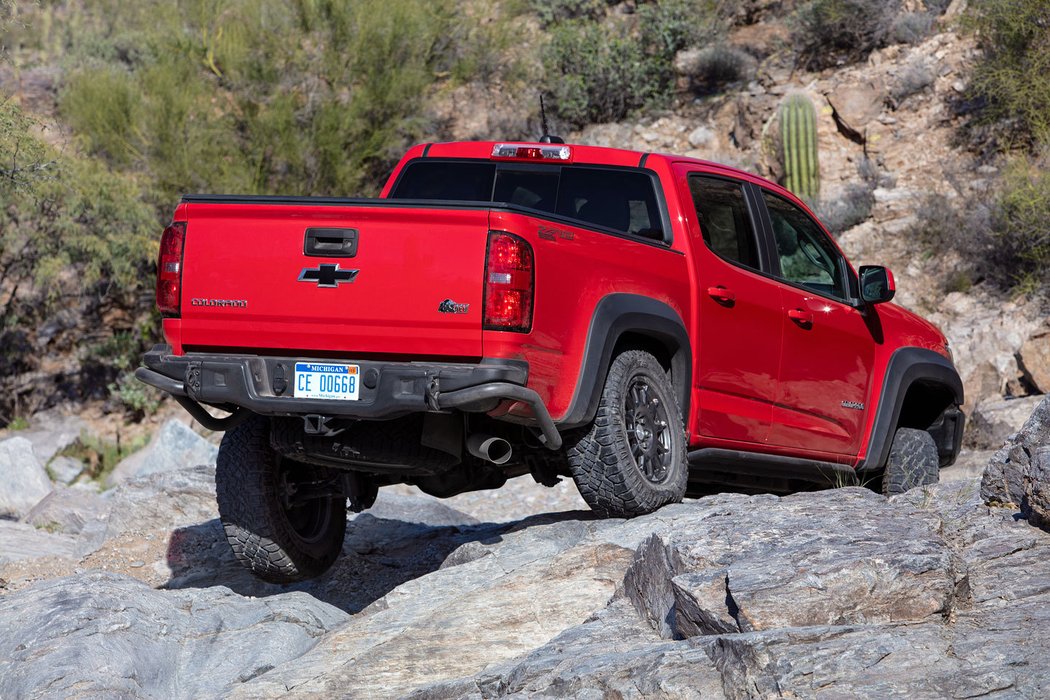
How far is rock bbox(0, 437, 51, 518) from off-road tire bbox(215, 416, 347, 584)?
21.1 ft

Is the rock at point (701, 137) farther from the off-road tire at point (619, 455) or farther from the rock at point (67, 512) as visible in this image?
the off-road tire at point (619, 455)

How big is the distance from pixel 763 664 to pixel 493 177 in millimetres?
3412

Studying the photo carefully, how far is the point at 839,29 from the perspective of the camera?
20.6 meters

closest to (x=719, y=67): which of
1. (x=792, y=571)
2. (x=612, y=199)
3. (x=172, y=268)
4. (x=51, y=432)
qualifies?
(x=51, y=432)

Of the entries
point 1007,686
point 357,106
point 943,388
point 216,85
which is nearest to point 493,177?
point 943,388

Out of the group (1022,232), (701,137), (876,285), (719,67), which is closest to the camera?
(876,285)

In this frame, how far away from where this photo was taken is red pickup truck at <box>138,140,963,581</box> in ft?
16.0

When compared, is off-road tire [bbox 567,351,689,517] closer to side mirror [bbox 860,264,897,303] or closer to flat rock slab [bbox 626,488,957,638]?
flat rock slab [bbox 626,488,957,638]

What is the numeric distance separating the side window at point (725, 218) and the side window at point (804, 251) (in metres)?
0.23

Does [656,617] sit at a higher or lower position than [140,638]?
higher

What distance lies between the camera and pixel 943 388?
25.6 feet

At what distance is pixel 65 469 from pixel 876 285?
10527 millimetres

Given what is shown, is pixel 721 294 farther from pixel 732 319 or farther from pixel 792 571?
pixel 792 571

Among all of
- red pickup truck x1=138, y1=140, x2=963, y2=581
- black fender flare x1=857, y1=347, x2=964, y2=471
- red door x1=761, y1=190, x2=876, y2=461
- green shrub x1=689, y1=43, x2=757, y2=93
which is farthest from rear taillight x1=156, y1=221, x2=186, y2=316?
green shrub x1=689, y1=43, x2=757, y2=93
